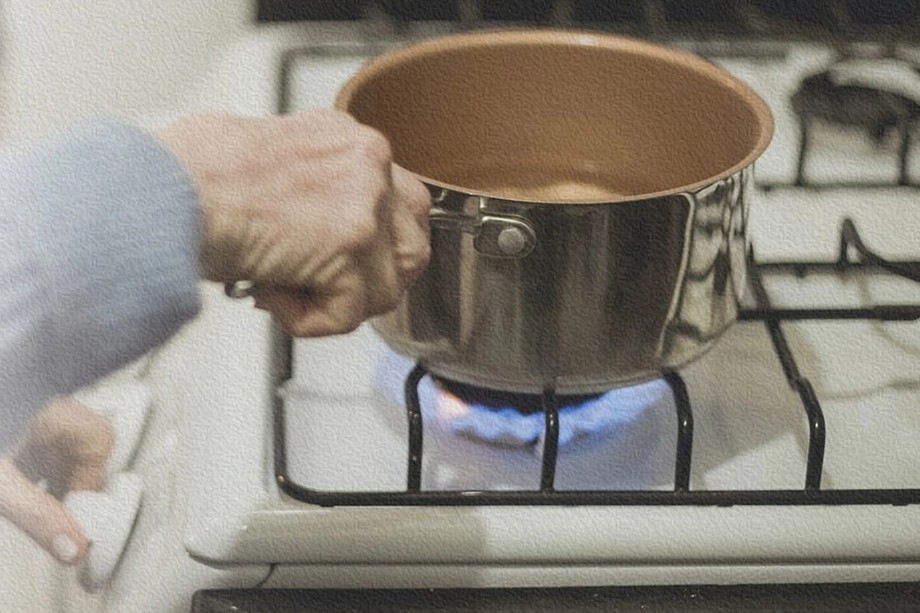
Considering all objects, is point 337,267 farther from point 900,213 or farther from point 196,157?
point 900,213

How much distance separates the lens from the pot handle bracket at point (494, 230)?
399mm

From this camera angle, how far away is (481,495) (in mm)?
430

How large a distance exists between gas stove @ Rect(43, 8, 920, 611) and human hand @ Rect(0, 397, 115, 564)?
2 cm

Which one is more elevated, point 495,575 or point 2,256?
point 2,256

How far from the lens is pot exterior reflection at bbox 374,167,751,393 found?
0.41m

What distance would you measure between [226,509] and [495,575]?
101 millimetres

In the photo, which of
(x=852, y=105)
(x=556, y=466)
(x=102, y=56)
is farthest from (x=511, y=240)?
(x=102, y=56)

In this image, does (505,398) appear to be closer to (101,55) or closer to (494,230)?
(494,230)

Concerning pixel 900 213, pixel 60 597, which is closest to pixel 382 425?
pixel 60 597

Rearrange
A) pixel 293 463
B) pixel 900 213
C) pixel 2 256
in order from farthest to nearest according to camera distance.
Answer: pixel 900 213 < pixel 293 463 < pixel 2 256

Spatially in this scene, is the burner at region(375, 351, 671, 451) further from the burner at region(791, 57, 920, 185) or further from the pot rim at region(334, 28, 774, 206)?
the burner at region(791, 57, 920, 185)

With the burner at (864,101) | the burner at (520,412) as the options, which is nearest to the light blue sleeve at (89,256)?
the burner at (520,412)

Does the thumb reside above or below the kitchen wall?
below

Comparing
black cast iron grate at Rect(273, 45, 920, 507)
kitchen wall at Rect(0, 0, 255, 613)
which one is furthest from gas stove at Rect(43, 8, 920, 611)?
kitchen wall at Rect(0, 0, 255, 613)
